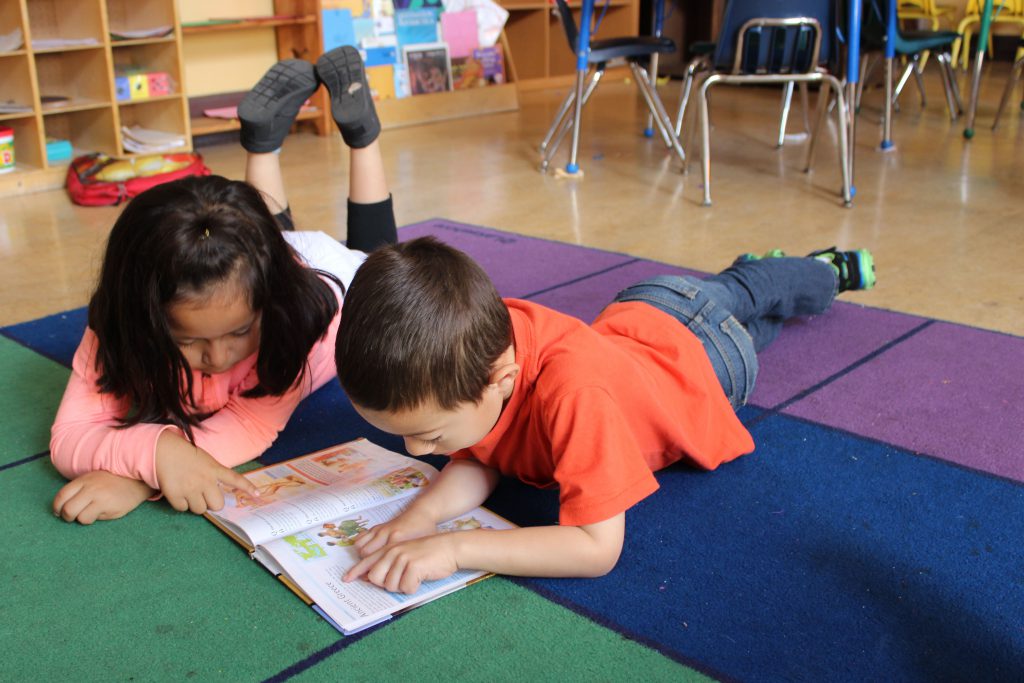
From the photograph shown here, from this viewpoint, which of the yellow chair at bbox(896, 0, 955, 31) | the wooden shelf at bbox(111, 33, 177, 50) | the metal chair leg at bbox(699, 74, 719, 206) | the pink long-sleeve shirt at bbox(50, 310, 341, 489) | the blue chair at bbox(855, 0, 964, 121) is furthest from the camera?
the yellow chair at bbox(896, 0, 955, 31)

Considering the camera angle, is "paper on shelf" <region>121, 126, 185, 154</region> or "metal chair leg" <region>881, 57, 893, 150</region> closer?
"metal chair leg" <region>881, 57, 893, 150</region>

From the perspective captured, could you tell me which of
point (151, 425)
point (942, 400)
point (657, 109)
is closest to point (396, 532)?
point (151, 425)

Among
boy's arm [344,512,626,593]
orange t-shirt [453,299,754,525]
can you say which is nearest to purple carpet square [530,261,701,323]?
orange t-shirt [453,299,754,525]

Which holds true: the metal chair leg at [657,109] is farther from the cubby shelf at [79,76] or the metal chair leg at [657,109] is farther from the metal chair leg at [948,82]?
the cubby shelf at [79,76]

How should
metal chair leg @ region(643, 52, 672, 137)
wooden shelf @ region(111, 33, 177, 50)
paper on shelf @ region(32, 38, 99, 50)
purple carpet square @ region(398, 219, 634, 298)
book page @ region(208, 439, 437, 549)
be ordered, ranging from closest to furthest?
book page @ region(208, 439, 437, 549), purple carpet square @ region(398, 219, 634, 298), paper on shelf @ region(32, 38, 99, 50), wooden shelf @ region(111, 33, 177, 50), metal chair leg @ region(643, 52, 672, 137)

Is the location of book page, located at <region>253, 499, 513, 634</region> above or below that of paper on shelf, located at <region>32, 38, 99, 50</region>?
below

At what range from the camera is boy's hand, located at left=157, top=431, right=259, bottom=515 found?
1.32 meters

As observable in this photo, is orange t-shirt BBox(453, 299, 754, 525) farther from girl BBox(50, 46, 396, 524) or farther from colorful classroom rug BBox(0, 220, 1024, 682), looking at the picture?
girl BBox(50, 46, 396, 524)

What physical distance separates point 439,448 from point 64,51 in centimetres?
344

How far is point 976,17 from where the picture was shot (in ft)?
18.7

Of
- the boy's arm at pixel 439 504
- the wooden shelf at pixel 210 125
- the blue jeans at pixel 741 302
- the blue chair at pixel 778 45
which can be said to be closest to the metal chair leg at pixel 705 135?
the blue chair at pixel 778 45

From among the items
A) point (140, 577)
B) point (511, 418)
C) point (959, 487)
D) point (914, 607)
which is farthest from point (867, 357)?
point (140, 577)

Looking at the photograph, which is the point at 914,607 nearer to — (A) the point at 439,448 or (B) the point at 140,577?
(A) the point at 439,448

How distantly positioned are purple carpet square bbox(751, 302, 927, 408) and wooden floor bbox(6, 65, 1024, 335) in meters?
0.11
